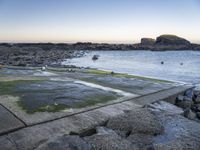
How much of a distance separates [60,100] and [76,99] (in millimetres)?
605

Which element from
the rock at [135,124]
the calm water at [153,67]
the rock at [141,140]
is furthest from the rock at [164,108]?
the calm water at [153,67]

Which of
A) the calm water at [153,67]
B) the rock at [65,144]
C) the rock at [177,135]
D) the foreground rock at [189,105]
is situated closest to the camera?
the rock at [65,144]

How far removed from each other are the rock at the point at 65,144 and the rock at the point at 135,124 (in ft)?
4.98

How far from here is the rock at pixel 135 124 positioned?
17.4 ft

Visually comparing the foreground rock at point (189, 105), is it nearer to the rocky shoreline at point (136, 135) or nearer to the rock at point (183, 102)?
the rock at point (183, 102)

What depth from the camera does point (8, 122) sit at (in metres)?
5.27

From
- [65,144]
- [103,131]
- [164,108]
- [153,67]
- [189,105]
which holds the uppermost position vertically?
[65,144]

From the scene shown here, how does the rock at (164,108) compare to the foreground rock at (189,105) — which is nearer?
the rock at (164,108)

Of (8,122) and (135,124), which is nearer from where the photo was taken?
(8,122)

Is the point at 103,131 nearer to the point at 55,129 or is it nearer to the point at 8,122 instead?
the point at 55,129

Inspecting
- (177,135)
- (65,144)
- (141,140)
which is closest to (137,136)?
(141,140)

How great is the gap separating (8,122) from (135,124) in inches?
127

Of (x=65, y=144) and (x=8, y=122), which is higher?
(x=65, y=144)

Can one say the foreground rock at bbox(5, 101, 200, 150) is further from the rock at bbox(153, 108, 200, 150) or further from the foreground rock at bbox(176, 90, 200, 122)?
the foreground rock at bbox(176, 90, 200, 122)
